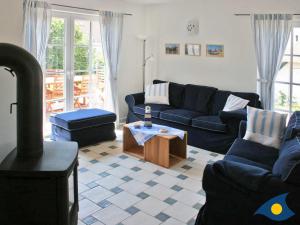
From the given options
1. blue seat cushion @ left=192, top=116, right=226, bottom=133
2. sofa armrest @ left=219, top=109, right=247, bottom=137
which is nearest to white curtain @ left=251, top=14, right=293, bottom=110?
sofa armrest @ left=219, top=109, right=247, bottom=137

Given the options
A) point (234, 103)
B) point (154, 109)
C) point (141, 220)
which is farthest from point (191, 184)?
point (154, 109)

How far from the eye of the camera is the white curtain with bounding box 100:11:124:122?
18.6ft

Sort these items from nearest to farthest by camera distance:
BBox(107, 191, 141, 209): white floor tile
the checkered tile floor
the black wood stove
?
the black wood stove → the checkered tile floor → BBox(107, 191, 141, 209): white floor tile

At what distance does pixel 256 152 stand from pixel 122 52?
3.63 m

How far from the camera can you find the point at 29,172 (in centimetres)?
216

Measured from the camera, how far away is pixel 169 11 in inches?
240

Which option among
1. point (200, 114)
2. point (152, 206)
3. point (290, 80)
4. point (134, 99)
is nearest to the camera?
point (152, 206)

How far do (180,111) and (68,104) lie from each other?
1.97m

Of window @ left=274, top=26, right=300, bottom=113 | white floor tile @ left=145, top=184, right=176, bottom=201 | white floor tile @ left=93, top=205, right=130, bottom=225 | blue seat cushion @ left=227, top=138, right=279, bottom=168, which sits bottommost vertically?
white floor tile @ left=93, top=205, right=130, bottom=225

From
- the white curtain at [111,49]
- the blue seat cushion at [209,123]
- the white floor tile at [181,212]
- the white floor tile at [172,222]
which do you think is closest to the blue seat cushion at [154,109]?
the white curtain at [111,49]

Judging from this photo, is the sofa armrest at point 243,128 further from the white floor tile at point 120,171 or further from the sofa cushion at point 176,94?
the sofa cushion at point 176,94

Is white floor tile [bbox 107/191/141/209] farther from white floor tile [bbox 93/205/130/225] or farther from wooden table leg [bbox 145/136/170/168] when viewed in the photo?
wooden table leg [bbox 145/136/170/168]

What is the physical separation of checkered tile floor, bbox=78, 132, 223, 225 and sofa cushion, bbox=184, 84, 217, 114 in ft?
3.25

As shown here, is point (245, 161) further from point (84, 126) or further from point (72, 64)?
point (72, 64)
